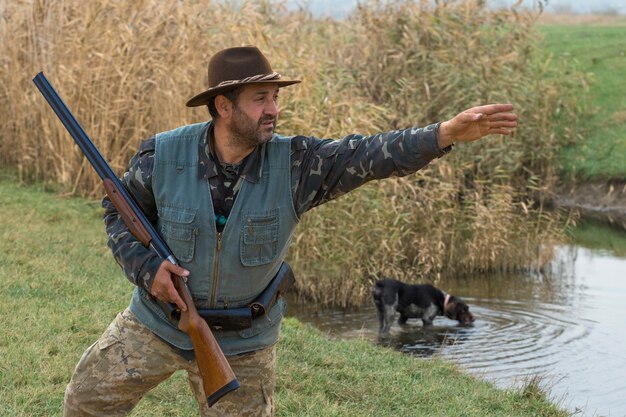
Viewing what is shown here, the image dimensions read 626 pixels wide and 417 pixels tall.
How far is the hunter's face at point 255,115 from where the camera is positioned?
4.18 metres

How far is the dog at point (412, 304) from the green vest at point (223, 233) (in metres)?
6.27

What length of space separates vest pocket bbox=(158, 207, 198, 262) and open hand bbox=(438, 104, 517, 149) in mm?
1107

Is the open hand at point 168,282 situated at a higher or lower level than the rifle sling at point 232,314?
higher

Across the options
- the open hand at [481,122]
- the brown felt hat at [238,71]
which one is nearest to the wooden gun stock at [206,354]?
the brown felt hat at [238,71]

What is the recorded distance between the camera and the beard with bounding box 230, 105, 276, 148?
4.17 metres

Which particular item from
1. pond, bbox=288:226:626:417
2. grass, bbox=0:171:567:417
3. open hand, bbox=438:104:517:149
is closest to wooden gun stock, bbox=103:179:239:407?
open hand, bbox=438:104:517:149

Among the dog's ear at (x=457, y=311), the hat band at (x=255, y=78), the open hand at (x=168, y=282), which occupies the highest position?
the hat band at (x=255, y=78)

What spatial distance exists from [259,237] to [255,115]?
20.1 inches

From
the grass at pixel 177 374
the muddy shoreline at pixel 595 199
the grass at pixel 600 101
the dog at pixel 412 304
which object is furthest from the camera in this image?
the grass at pixel 600 101

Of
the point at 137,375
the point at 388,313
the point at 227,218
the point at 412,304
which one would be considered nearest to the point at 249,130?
the point at 227,218

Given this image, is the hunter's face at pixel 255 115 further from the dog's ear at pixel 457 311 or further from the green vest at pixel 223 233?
the dog's ear at pixel 457 311

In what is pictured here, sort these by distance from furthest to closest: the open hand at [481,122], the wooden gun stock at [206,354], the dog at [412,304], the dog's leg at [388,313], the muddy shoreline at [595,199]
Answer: the muddy shoreline at [595,199]
the dog at [412,304]
the dog's leg at [388,313]
the wooden gun stock at [206,354]
the open hand at [481,122]

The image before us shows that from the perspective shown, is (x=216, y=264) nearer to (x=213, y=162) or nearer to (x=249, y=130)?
(x=213, y=162)

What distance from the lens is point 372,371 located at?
23.7ft
